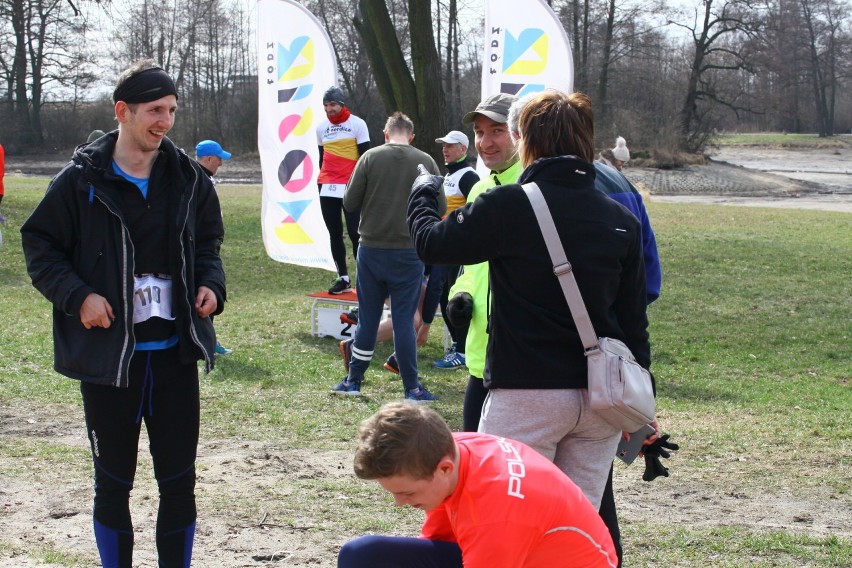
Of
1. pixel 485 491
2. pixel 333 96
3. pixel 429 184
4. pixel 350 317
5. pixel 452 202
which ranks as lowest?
pixel 350 317

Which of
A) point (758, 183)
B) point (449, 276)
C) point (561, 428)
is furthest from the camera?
point (758, 183)

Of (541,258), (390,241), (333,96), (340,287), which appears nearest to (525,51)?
(333,96)

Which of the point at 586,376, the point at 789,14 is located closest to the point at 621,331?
the point at 586,376

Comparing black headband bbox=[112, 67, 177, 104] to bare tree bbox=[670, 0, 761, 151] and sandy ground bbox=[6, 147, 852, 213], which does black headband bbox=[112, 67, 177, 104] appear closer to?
sandy ground bbox=[6, 147, 852, 213]

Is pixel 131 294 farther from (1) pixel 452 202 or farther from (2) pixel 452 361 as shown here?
(2) pixel 452 361

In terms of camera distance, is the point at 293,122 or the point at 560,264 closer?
the point at 560,264

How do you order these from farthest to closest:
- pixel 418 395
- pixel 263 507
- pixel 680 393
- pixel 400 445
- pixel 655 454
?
1. pixel 680 393
2. pixel 418 395
3. pixel 263 507
4. pixel 655 454
5. pixel 400 445

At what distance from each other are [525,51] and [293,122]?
2.49 meters

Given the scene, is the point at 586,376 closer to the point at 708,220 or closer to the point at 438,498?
the point at 438,498

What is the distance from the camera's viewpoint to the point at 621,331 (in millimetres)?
3139

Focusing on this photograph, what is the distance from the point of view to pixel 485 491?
2.51 meters

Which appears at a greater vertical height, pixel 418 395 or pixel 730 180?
pixel 730 180

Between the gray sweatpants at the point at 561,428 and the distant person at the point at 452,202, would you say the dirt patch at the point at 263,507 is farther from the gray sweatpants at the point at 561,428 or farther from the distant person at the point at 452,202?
the distant person at the point at 452,202

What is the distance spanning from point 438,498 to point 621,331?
2.97ft
